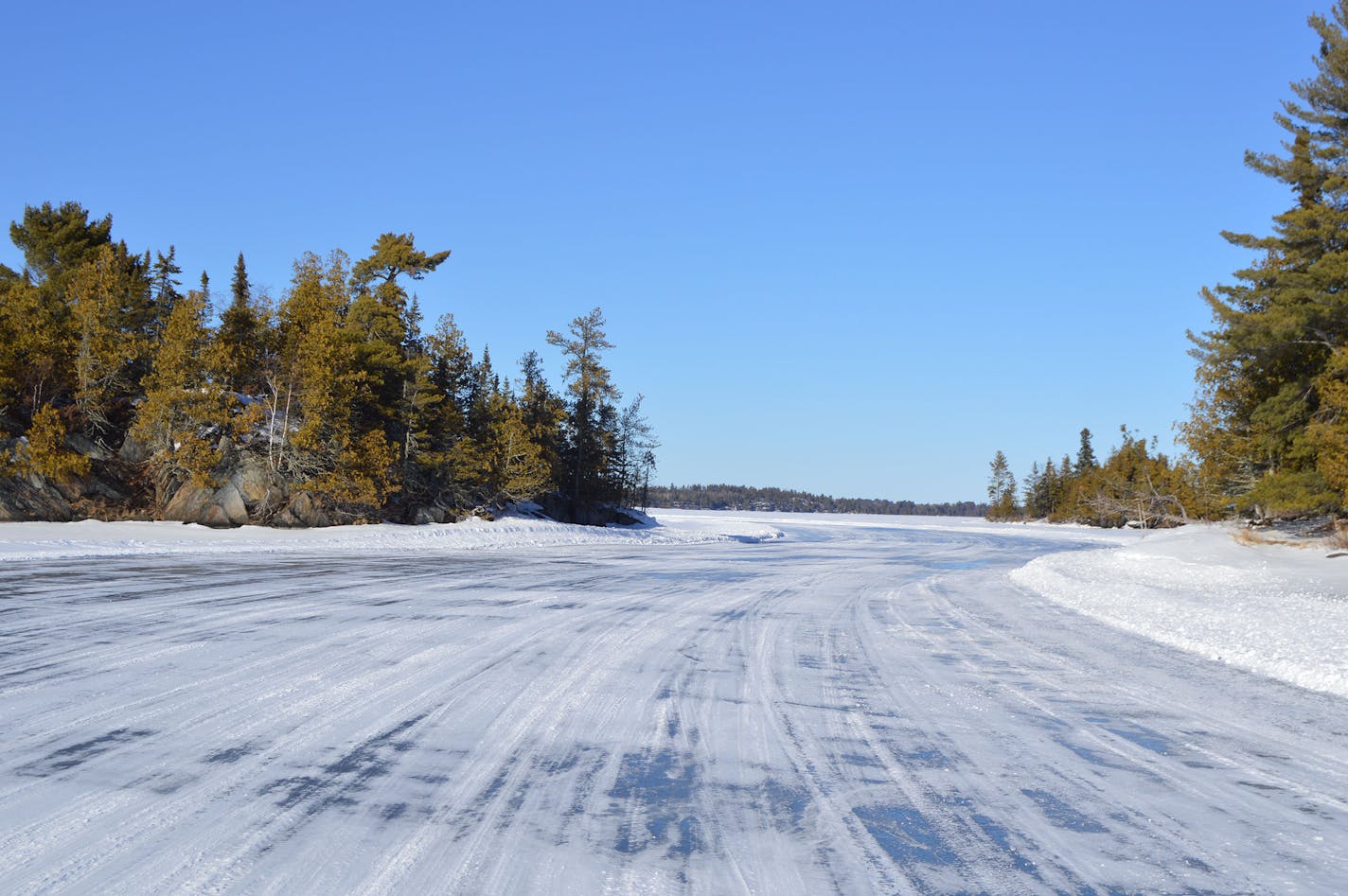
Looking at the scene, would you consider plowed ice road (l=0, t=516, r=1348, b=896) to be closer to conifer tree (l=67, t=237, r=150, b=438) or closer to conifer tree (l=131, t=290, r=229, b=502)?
conifer tree (l=131, t=290, r=229, b=502)

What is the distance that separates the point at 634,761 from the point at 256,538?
2480 cm

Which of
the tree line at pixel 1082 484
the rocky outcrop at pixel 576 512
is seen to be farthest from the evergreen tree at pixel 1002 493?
the rocky outcrop at pixel 576 512

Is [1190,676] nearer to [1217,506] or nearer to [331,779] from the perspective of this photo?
[331,779]

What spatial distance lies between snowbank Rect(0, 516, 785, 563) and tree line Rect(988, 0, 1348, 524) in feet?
75.4

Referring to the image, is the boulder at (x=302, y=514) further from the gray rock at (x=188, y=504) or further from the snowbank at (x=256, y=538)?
the gray rock at (x=188, y=504)

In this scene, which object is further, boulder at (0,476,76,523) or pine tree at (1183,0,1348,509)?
boulder at (0,476,76,523)

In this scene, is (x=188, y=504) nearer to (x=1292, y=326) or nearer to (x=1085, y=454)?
(x=1292, y=326)

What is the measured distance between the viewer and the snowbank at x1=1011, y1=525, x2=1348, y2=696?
7.54 metres

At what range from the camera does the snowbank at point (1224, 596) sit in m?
7.54

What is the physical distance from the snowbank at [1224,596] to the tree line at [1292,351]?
5.91 ft

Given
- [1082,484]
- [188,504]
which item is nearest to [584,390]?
[188,504]

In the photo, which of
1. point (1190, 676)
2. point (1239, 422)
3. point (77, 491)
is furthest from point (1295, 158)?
point (77, 491)

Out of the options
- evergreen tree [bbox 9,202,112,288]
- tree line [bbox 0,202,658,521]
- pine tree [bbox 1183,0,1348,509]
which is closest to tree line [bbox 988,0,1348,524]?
pine tree [bbox 1183,0,1348,509]

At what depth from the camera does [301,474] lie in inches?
1191
